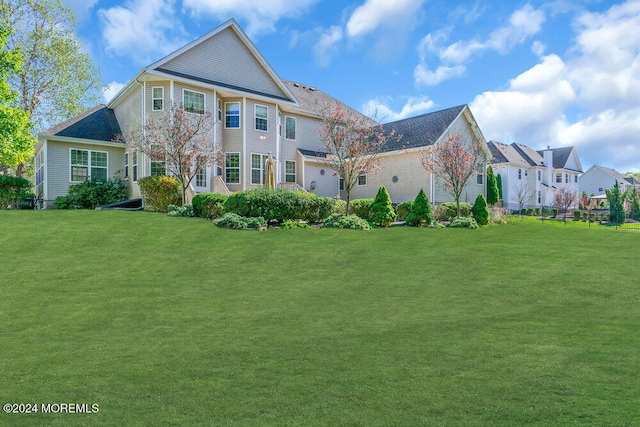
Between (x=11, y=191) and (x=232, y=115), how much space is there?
12547 millimetres

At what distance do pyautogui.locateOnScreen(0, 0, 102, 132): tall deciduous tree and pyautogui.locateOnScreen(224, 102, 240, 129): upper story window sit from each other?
633 inches

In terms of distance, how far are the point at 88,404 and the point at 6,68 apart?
87.5 feet

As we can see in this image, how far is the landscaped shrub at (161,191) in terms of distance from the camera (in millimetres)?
19641

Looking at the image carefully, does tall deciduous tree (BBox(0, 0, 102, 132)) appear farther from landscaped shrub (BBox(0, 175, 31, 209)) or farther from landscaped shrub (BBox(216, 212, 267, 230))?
landscaped shrub (BBox(216, 212, 267, 230))

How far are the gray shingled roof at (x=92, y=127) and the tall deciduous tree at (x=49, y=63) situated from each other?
312 inches

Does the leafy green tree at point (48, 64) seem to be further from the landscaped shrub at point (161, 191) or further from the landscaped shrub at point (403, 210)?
the landscaped shrub at point (403, 210)

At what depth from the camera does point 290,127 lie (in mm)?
28328

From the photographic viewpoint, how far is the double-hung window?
79.1 feet

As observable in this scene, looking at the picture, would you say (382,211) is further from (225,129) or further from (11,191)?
(11,191)

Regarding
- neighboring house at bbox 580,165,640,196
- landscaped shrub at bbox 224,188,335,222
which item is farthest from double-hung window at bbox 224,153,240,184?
neighboring house at bbox 580,165,640,196

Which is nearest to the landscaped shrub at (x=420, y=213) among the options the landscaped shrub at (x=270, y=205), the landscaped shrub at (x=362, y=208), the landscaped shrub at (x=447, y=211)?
the landscaped shrub at (x=362, y=208)

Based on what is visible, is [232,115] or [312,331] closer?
[312,331]

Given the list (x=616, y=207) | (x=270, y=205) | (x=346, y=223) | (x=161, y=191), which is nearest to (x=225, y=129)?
(x=161, y=191)

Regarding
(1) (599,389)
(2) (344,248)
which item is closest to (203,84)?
(2) (344,248)
